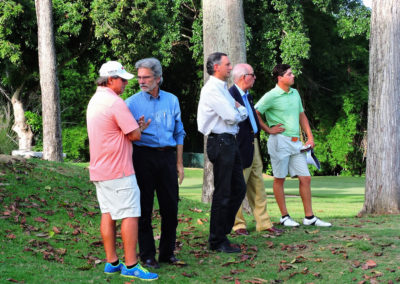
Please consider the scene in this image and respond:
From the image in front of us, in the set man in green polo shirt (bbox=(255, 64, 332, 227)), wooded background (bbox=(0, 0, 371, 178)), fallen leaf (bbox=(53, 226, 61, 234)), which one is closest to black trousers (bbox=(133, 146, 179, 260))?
fallen leaf (bbox=(53, 226, 61, 234))

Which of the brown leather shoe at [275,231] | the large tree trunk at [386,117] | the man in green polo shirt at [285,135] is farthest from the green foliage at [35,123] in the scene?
the brown leather shoe at [275,231]

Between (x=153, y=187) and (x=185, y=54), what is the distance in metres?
26.0

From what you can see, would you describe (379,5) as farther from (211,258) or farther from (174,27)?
(174,27)

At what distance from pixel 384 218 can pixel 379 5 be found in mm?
3669

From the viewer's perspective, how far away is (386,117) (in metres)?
11.0

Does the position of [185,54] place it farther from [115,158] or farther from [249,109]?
[115,158]

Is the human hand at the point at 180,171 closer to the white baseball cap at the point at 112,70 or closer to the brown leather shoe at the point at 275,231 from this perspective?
the white baseball cap at the point at 112,70

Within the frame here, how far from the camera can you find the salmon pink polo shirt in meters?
6.09

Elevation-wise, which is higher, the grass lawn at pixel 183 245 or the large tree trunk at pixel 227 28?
the large tree trunk at pixel 227 28

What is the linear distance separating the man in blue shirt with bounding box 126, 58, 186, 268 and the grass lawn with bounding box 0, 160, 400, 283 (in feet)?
1.55

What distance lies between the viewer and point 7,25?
26750 millimetres

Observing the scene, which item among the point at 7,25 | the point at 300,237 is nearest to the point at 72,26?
the point at 7,25

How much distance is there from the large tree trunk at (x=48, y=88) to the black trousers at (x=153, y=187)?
9677 mm

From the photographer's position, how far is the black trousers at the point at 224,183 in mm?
7371
